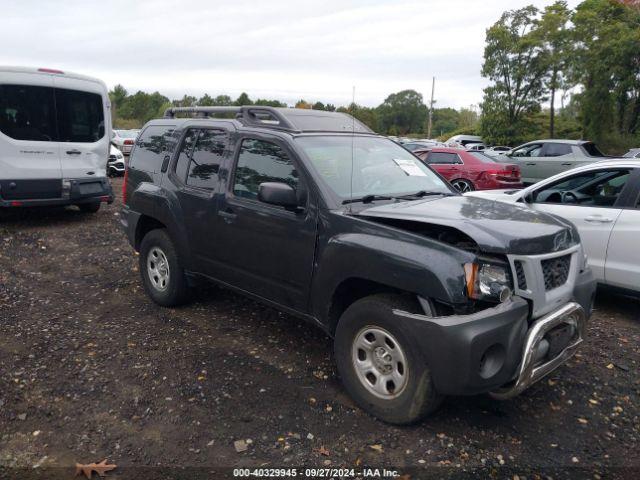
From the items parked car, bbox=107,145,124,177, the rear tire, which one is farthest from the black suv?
parked car, bbox=107,145,124,177

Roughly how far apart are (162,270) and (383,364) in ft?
9.33

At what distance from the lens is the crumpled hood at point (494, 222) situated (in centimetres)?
302

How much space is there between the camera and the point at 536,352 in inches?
118

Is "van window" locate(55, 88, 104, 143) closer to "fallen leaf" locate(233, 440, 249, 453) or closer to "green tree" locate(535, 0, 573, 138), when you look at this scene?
"fallen leaf" locate(233, 440, 249, 453)

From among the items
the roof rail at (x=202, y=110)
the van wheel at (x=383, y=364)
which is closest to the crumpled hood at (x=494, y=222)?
the van wheel at (x=383, y=364)

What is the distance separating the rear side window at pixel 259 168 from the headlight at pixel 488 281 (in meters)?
1.49

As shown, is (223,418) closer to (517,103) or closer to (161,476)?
(161,476)

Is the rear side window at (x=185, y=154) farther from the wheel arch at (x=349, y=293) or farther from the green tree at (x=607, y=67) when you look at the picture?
the green tree at (x=607, y=67)

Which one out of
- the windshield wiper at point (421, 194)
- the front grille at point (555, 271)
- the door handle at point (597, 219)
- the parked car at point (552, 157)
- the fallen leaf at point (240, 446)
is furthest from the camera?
the parked car at point (552, 157)

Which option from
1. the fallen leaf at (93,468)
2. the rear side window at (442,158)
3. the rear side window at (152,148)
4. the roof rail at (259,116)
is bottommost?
the fallen leaf at (93,468)

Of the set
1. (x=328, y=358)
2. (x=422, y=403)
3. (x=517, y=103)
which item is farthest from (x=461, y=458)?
(x=517, y=103)

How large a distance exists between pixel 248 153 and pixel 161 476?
8.28ft

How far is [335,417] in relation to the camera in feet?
11.0

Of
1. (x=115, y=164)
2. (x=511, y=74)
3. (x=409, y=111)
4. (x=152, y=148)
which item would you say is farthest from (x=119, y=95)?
(x=152, y=148)
